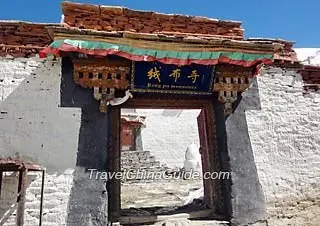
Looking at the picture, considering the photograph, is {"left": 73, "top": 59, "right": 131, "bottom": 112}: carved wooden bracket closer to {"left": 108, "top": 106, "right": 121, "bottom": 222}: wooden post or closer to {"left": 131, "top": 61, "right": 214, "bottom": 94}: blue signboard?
{"left": 131, "top": 61, "right": 214, "bottom": 94}: blue signboard

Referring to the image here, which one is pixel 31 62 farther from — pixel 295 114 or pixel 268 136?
pixel 295 114

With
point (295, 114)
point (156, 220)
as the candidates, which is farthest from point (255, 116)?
point (156, 220)

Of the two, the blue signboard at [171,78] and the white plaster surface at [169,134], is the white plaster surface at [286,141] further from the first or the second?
the white plaster surface at [169,134]

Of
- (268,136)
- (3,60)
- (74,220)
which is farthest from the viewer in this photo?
(268,136)

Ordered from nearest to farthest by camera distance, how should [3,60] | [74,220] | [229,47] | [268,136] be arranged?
[74,220] < [3,60] < [229,47] < [268,136]

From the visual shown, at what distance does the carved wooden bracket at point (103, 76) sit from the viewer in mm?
4684

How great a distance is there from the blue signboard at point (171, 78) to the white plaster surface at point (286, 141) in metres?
1.02

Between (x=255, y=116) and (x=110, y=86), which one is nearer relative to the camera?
(x=110, y=86)

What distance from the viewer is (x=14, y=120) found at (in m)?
4.45

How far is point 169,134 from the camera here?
15.8 metres

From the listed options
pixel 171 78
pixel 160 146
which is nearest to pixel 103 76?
pixel 171 78

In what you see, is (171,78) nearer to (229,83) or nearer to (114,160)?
(229,83)

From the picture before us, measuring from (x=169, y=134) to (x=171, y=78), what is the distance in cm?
1087

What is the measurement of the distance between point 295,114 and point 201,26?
7.87 feet
